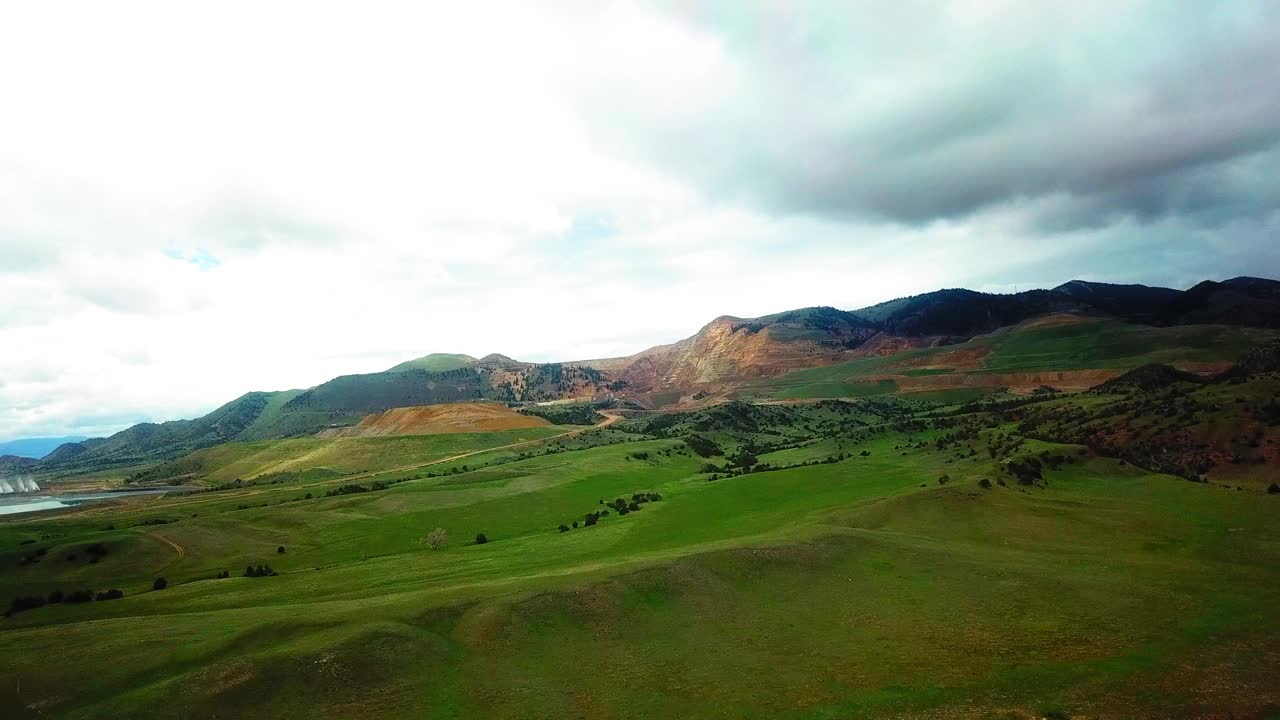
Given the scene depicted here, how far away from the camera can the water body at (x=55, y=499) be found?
453 ft

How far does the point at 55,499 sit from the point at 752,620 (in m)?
190

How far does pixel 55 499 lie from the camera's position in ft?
503

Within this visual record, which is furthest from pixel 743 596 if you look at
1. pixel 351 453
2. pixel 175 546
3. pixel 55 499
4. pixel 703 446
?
pixel 55 499

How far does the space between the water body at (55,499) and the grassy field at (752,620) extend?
99922 millimetres

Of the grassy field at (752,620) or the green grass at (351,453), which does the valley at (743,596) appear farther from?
the green grass at (351,453)

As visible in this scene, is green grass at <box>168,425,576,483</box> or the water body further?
green grass at <box>168,425,576,483</box>

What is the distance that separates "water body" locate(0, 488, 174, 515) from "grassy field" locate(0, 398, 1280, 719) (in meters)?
99.9

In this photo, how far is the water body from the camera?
138 metres

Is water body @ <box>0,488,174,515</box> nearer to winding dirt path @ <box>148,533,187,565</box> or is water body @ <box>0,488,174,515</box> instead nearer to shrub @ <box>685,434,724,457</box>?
winding dirt path @ <box>148,533,187,565</box>

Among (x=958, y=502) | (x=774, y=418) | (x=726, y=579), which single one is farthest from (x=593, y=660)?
(x=774, y=418)

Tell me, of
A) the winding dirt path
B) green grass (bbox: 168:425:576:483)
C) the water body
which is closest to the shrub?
green grass (bbox: 168:425:576:483)

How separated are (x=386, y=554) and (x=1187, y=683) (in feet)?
205

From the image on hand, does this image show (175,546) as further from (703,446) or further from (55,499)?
(55,499)

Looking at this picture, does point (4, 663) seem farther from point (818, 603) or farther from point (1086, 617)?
point (1086, 617)
